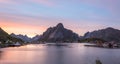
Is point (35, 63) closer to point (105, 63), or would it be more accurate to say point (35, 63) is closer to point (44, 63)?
point (44, 63)

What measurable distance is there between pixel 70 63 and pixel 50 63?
23.7 ft

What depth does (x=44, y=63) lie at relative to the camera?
8012 cm

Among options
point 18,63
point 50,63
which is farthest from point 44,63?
point 18,63

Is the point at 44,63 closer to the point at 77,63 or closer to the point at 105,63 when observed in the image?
the point at 77,63

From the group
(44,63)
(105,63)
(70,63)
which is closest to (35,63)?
(44,63)

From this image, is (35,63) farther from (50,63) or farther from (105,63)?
(105,63)

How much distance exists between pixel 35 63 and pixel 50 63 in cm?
550

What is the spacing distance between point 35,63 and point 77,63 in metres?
15.0

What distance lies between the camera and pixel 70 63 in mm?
80938

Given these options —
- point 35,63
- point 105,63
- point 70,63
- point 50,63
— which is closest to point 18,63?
point 35,63

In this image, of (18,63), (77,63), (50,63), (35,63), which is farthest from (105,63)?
(18,63)

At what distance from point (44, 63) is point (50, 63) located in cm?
223

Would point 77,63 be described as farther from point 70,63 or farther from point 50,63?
point 50,63

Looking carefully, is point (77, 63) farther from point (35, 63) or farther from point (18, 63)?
point (18, 63)
